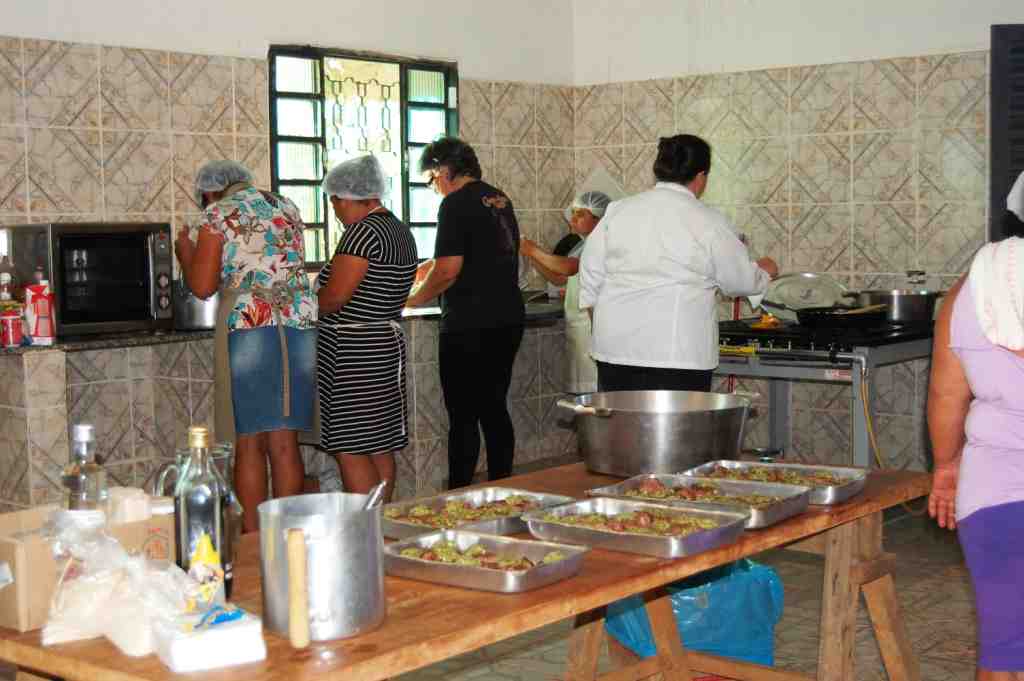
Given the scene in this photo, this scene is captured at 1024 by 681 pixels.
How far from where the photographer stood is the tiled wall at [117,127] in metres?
4.86

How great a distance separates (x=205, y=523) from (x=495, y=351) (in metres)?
3.14

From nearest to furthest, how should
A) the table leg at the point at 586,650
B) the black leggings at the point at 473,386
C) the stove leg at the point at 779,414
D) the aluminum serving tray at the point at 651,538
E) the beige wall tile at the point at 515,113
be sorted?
the aluminum serving tray at the point at 651,538 < the table leg at the point at 586,650 < the black leggings at the point at 473,386 < the stove leg at the point at 779,414 < the beige wall tile at the point at 515,113

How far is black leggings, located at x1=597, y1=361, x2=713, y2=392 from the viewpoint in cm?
387

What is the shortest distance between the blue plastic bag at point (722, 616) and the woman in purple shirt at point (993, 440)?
A: 920 millimetres

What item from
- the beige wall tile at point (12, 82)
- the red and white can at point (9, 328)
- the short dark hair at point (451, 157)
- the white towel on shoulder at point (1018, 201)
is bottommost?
the red and white can at point (9, 328)

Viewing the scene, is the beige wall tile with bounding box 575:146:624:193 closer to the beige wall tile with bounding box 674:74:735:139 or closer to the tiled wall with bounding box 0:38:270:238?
the beige wall tile with bounding box 674:74:735:139

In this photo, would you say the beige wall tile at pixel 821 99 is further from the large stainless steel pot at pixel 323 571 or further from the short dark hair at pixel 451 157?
the large stainless steel pot at pixel 323 571

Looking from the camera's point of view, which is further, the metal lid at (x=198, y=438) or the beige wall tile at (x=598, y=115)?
the beige wall tile at (x=598, y=115)

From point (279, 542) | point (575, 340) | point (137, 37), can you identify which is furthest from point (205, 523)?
point (575, 340)

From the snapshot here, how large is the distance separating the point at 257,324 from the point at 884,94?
10.3 feet

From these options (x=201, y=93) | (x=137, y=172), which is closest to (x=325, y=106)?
(x=201, y=93)

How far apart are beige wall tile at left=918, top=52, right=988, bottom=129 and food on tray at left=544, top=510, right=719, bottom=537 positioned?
3.96 meters

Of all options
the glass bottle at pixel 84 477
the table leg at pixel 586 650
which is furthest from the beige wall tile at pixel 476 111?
the glass bottle at pixel 84 477

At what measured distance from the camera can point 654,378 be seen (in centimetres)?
388
